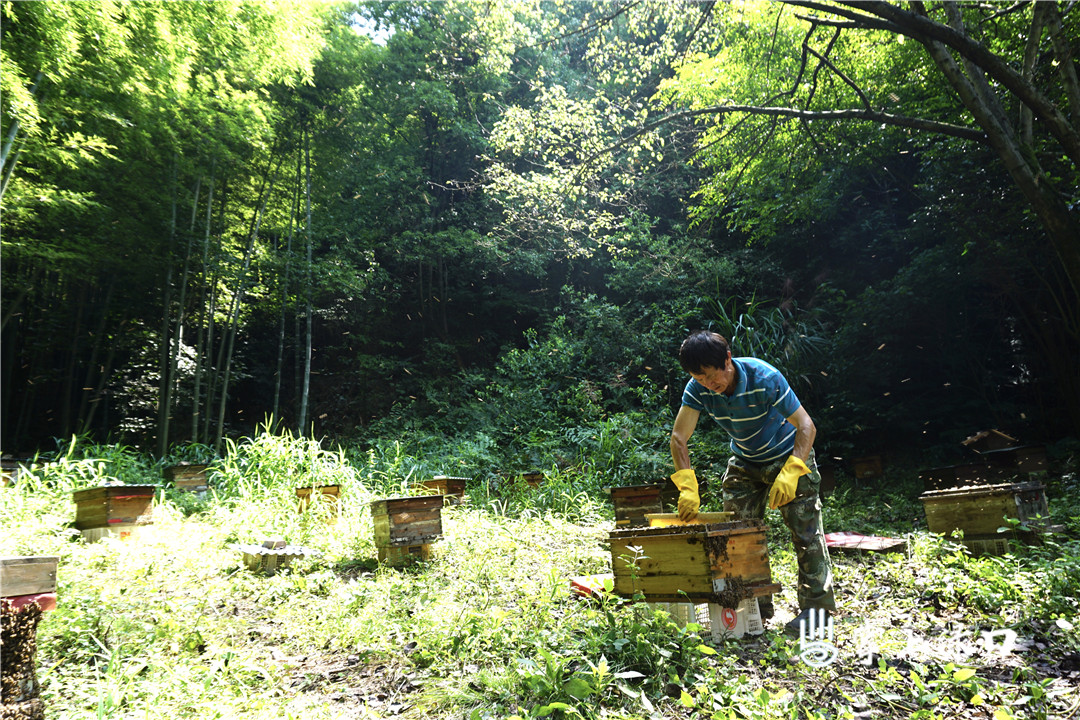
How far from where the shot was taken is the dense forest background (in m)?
6.68

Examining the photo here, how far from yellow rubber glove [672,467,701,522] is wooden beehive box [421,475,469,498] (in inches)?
129

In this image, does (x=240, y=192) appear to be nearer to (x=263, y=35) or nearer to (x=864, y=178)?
(x=263, y=35)

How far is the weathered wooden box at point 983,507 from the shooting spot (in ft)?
12.9

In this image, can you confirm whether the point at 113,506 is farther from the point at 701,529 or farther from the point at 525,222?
the point at 525,222

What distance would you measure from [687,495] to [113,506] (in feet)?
14.7

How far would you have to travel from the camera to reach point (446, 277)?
1441 cm

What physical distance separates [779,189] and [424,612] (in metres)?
8.26

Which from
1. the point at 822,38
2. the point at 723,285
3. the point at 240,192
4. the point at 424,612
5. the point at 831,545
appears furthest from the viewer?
the point at 723,285

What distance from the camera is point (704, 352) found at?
3062 mm

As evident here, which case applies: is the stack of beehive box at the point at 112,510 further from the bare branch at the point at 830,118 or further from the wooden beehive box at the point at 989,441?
the wooden beehive box at the point at 989,441

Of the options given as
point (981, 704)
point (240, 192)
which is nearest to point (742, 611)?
point (981, 704)

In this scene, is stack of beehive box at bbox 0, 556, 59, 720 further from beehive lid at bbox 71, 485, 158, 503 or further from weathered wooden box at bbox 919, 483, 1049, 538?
weathered wooden box at bbox 919, 483, 1049, 538

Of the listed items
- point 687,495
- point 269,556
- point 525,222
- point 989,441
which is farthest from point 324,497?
point 525,222

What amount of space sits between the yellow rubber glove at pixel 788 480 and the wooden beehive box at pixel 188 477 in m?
5.90
